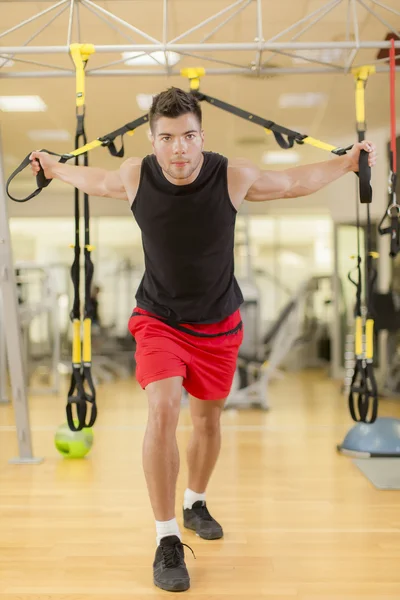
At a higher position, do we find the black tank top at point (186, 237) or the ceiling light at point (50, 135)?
the ceiling light at point (50, 135)

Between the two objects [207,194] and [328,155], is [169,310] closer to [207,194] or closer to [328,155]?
[207,194]

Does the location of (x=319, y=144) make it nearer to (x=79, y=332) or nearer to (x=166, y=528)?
(x=79, y=332)

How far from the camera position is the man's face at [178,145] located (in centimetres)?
197

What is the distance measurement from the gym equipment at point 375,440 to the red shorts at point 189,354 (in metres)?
1.66

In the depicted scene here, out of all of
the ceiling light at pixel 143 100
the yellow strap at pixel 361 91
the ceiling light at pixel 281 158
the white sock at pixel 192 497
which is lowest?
the white sock at pixel 192 497

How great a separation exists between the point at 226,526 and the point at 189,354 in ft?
2.64

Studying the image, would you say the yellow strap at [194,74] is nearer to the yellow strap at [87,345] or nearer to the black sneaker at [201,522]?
the yellow strap at [87,345]

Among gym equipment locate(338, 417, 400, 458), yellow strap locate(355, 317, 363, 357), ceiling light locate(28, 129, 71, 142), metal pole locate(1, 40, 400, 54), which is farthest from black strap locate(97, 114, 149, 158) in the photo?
ceiling light locate(28, 129, 71, 142)

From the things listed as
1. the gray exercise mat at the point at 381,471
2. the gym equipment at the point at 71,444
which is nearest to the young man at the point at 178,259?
the gray exercise mat at the point at 381,471

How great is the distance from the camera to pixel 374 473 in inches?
129

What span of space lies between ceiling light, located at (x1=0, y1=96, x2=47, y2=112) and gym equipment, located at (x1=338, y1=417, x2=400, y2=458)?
422cm

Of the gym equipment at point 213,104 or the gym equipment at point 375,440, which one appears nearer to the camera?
the gym equipment at point 213,104

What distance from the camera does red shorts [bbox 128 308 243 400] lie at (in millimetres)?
2043


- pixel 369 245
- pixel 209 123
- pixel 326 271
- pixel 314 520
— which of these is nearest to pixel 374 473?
pixel 314 520
